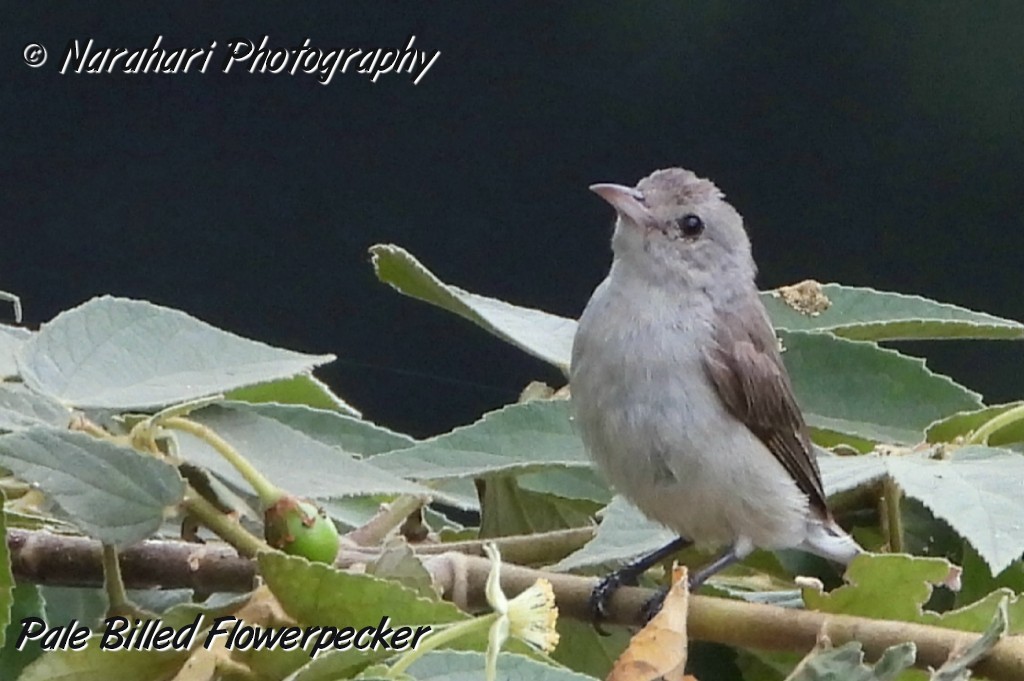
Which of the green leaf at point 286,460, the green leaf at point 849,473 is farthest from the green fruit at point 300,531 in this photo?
the green leaf at point 849,473

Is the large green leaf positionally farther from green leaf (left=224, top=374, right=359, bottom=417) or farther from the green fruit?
the green fruit

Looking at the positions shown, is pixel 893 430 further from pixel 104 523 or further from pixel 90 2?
pixel 90 2

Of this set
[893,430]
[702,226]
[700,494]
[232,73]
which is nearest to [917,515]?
[893,430]

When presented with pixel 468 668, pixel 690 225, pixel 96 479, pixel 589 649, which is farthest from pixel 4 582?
pixel 690 225

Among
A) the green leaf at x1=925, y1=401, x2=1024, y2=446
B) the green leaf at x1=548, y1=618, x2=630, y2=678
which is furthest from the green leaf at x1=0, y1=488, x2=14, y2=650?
the green leaf at x1=925, y1=401, x2=1024, y2=446

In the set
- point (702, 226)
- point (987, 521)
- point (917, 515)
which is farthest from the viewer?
point (702, 226)
